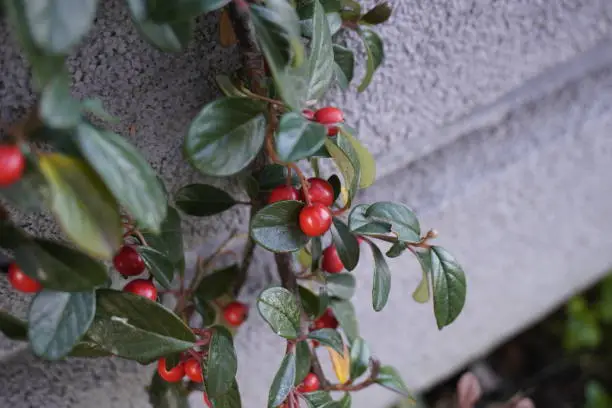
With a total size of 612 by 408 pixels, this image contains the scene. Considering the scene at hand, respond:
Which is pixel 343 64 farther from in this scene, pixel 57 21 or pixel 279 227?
pixel 57 21

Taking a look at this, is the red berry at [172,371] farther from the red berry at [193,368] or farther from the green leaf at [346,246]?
the green leaf at [346,246]

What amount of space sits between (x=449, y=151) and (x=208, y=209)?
0.47 m

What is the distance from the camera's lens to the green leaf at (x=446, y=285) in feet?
1.80

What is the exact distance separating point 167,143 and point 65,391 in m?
0.33

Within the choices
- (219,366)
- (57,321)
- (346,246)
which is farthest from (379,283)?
(57,321)

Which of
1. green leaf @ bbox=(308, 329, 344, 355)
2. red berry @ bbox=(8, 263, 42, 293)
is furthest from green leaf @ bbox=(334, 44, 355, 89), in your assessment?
red berry @ bbox=(8, 263, 42, 293)

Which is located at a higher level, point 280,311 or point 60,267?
point 60,267

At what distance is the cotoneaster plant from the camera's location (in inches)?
13.3

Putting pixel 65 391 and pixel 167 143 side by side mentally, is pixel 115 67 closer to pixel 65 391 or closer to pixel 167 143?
pixel 167 143

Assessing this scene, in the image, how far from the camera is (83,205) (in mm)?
344

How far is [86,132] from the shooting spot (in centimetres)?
34

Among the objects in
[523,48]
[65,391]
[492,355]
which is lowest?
[492,355]

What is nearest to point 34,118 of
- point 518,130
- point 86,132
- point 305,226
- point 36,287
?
point 86,132

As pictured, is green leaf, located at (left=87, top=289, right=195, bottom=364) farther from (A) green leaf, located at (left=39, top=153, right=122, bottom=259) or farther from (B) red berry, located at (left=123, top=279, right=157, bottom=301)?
(A) green leaf, located at (left=39, top=153, right=122, bottom=259)
